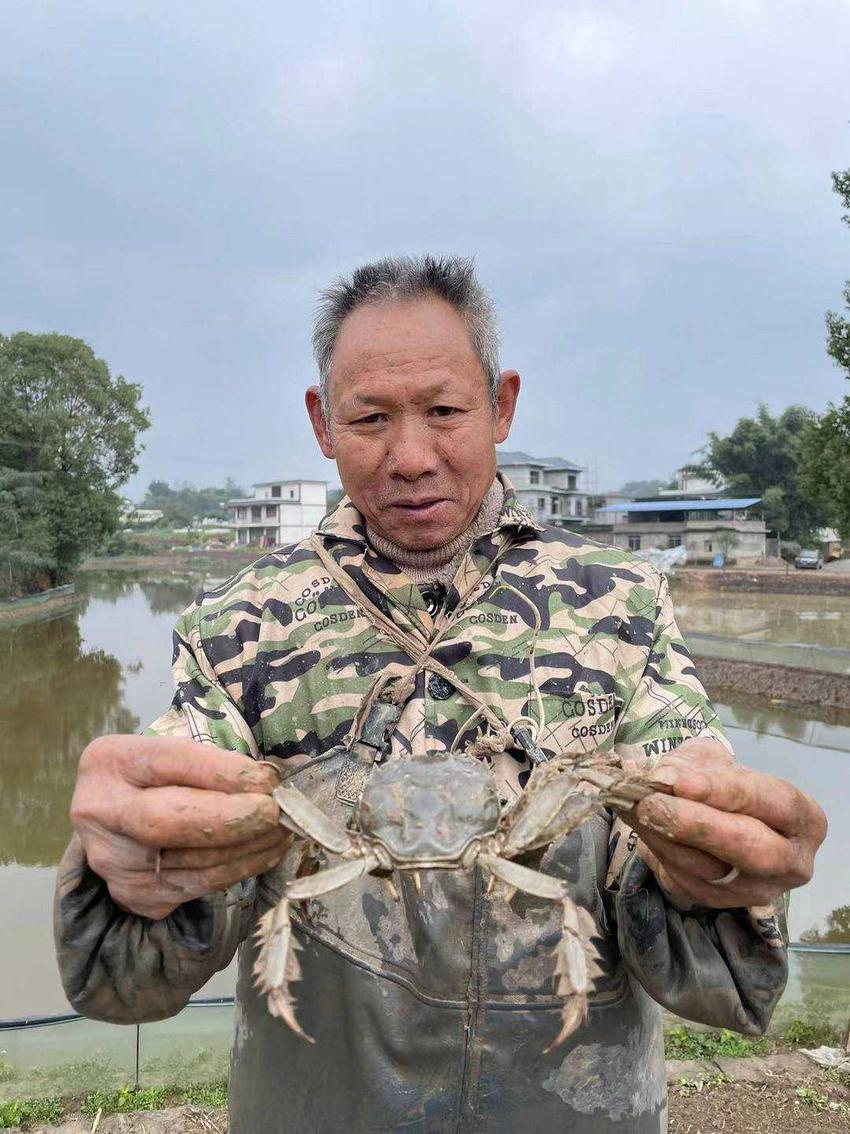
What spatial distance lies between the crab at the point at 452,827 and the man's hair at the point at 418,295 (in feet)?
3.93

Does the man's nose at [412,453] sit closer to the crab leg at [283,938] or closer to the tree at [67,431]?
the crab leg at [283,938]

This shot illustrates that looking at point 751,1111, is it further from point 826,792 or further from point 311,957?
point 826,792

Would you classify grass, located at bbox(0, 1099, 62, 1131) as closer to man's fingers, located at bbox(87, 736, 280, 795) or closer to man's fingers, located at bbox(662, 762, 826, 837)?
man's fingers, located at bbox(87, 736, 280, 795)

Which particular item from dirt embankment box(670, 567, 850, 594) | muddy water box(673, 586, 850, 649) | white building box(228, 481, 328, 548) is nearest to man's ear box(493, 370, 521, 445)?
muddy water box(673, 586, 850, 649)

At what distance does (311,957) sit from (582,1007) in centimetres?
77

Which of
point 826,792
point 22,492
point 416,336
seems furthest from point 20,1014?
point 22,492

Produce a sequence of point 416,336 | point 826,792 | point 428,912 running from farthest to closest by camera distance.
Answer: point 826,792, point 416,336, point 428,912

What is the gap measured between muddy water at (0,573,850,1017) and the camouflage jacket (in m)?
6.24

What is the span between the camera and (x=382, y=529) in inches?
100

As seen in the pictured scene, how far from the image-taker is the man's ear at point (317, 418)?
2.70 meters

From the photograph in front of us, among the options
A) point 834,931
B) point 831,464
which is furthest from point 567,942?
point 831,464

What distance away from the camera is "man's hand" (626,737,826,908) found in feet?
5.96

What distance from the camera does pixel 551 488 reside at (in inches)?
2331

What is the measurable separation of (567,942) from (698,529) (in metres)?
50.2
